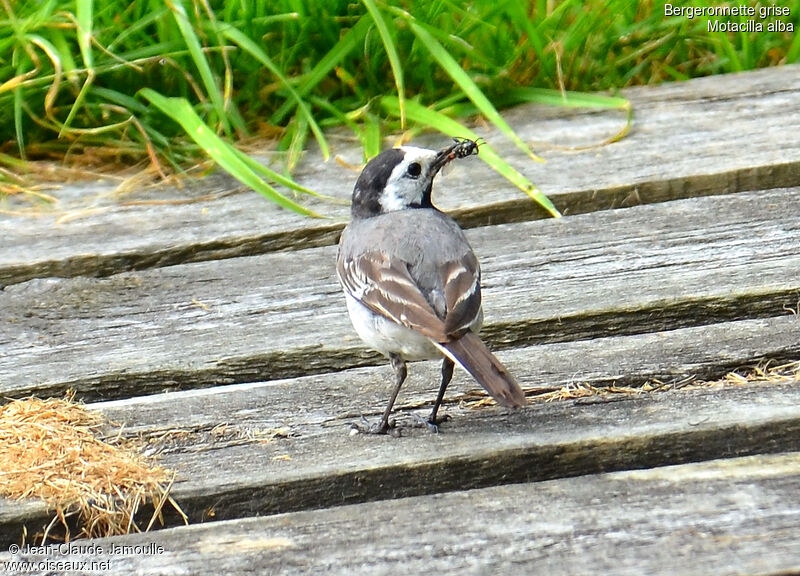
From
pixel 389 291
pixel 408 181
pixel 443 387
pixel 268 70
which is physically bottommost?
pixel 443 387

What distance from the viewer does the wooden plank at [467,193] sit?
3336 mm

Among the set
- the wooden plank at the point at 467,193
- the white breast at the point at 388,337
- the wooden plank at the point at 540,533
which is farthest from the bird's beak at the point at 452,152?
the wooden plank at the point at 540,533

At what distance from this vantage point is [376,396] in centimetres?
254

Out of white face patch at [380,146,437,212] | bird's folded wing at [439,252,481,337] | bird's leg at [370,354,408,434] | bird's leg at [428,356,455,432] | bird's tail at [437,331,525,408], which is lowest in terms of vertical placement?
bird's leg at [428,356,455,432]

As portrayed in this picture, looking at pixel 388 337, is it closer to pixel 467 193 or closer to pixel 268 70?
pixel 467 193

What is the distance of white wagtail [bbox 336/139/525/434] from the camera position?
254 cm

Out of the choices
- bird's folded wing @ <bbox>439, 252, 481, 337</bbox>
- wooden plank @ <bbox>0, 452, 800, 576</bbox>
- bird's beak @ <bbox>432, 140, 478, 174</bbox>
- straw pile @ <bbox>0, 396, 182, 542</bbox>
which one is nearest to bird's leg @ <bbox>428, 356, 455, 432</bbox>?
bird's folded wing @ <bbox>439, 252, 481, 337</bbox>

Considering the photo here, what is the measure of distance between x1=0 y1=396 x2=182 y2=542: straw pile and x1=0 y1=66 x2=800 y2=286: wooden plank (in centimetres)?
94

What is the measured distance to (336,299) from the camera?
10.2ft

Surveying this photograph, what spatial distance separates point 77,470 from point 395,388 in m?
0.78

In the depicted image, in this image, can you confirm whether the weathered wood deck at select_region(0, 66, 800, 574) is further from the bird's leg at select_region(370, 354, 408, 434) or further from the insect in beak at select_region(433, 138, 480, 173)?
the insect in beak at select_region(433, 138, 480, 173)

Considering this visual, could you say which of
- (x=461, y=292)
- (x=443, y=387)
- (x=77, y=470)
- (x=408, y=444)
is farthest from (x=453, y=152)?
(x=77, y=470)

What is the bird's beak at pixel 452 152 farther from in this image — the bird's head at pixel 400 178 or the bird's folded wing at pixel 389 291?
the bird's folded wing at pixel 389 291

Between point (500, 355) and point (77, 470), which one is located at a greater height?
point (77, 470)
